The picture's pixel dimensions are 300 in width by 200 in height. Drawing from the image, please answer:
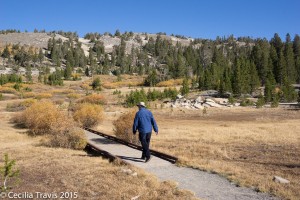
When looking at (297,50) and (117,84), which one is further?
(297,50)

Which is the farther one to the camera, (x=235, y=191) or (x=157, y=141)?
(x=157, y=141)

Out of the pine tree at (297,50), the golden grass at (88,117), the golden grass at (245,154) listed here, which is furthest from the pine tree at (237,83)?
the golden grass at (88,117)

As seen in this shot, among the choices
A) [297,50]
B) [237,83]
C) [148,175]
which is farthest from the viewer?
[297,50]

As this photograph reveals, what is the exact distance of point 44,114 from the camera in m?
25.4

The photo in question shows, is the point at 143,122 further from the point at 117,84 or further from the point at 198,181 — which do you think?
the point at 117,84

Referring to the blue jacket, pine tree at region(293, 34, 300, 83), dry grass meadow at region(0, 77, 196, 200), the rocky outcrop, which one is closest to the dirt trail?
dry grass meadow at region(0, 77, 196, 200)

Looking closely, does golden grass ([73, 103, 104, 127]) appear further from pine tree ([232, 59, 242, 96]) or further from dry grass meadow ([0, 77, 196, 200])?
pine tree ([232, 59, 242, 96])

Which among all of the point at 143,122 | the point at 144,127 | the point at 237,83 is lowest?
the point at 144,127

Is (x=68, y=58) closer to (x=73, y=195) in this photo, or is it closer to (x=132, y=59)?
(x=132, y=59)

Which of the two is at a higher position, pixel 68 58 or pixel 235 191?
pixel 68 58

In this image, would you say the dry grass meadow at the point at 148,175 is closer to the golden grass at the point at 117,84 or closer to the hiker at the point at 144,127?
the hiker at the point at 144,127

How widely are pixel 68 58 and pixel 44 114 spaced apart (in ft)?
463

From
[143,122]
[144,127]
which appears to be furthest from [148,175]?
[143,122]

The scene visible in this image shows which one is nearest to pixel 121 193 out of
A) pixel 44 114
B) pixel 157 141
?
pixel 157 141
